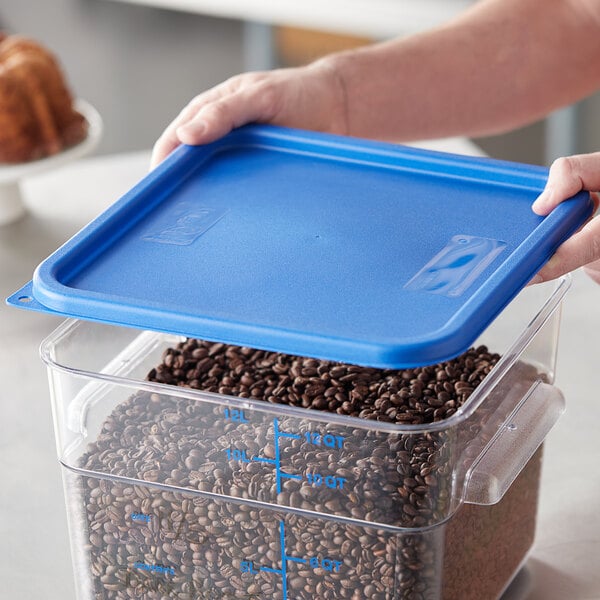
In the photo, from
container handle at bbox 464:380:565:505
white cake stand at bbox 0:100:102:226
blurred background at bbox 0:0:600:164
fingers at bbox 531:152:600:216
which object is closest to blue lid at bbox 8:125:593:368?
fingers at bbox 531:152:600:216

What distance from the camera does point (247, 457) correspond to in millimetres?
728

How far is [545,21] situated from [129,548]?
0.84 meters

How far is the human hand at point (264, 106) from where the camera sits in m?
0.97

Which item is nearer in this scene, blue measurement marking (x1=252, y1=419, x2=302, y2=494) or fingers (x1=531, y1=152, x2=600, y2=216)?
blue measurement marking (x1=252, y1=419, x2=302, y2=494)

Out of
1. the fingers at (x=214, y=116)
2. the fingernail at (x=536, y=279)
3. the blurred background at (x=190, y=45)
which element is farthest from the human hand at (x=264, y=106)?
the blurred background at (x=190, y=45)

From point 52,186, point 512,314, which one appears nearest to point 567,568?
point 512,314

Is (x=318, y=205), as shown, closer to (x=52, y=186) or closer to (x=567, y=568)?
(x=567, y=568)

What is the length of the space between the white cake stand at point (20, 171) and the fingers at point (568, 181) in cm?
77

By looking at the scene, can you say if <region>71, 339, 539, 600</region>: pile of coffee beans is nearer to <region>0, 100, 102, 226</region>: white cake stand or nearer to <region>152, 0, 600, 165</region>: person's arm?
<region>152, 0, 600, 165</region>: person's arm

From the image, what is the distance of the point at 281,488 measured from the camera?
0.73 metres

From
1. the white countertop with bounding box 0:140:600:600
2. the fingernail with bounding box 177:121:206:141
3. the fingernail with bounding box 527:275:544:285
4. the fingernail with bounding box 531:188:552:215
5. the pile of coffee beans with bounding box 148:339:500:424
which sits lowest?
the white countertop with bounding box 0:140:600:600

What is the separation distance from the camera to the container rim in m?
0.68

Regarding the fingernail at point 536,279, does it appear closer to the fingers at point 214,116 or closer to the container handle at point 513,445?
the container handle at point 513,445

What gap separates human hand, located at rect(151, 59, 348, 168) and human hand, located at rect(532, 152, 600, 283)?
30cm
